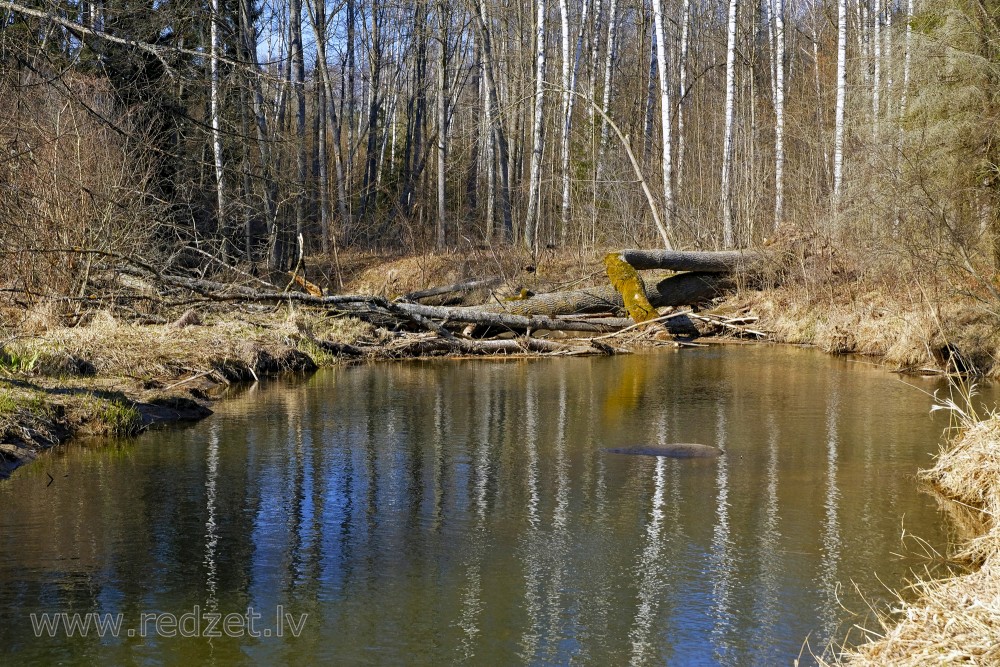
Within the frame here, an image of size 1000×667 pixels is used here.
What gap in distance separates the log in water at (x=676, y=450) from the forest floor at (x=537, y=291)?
1.97 metres

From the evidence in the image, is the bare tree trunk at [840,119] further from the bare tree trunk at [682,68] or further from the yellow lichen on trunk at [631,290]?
the bare tree trunk at [682,68]

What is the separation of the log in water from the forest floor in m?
1.97

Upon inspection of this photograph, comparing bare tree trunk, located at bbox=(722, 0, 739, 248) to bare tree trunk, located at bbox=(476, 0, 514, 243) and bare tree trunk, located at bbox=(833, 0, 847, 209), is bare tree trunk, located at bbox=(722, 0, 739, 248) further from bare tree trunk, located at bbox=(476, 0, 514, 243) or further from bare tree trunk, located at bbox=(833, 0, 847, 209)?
bare tree trunk, located at bbox=(476, 0, 514, 243)

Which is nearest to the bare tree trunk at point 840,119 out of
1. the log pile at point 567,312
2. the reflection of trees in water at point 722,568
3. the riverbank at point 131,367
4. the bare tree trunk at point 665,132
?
the log pile at point 567,312

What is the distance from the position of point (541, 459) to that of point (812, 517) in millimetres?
2671

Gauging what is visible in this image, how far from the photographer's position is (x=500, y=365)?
16281 mm

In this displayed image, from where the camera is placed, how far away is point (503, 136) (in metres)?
30.0

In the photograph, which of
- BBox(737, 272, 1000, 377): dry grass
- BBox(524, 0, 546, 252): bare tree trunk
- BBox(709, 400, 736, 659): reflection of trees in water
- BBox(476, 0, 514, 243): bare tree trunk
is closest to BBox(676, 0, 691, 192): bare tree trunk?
BBox(524, 0, 546, 252): bare tree trunk

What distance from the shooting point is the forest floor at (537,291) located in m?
4.70

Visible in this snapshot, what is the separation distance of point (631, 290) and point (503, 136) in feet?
40.3

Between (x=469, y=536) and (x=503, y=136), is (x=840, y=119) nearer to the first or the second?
(x=503, y=136)

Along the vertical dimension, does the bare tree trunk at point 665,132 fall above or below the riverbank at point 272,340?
above

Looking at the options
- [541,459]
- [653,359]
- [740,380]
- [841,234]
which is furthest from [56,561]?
[841,234]

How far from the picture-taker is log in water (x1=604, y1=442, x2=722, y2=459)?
9.22 metres
